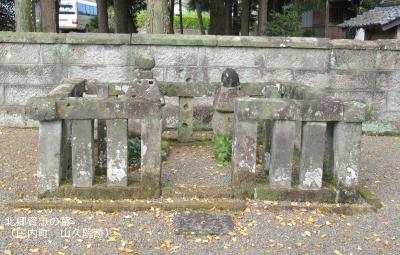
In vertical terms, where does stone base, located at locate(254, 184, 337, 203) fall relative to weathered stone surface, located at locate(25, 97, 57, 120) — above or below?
below

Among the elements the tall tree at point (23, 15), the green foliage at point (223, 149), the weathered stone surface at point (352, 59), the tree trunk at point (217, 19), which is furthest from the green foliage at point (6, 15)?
the green foliage at point (223, 149)

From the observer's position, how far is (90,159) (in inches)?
182

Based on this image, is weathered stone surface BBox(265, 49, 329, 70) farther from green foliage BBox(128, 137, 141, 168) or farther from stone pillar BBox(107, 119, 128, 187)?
stone pillar BBox(107, 119, 128, 187)

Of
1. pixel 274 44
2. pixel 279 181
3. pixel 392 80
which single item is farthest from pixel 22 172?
pixel 392 80

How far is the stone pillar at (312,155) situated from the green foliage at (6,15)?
1708 cm

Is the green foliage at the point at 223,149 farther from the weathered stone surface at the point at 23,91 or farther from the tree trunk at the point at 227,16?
the tree trunk at the point at 227,16

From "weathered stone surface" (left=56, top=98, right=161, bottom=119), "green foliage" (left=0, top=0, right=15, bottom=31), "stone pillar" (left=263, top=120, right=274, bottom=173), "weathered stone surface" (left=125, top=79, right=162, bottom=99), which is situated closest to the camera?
"weathered stone surface" (left=56, top=98, right=161, bottom=119)

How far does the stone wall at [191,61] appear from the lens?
8.03 meters

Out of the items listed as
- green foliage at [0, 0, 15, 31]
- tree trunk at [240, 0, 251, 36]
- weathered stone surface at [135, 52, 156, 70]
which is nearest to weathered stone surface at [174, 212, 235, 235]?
weathered stone surface at [135, 52, 156, 70]

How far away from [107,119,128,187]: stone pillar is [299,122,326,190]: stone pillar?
1696 mm

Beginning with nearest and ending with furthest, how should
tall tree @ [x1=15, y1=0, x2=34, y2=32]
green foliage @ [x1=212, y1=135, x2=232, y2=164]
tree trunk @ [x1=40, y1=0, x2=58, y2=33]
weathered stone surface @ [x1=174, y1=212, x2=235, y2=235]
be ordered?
weathered stone surface @ [x1=174, y1=212, x2=235, y2=235] < green foliage @ [x1=212, y1=135, x2=232, y2=164] < tall tree @ [x1=15, y1=0, x2=34, y2=32] < tree trunk @ [x1=40, y1=0, x2=58, y2=33]

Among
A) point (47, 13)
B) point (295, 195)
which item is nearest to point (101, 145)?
point (295, 195)

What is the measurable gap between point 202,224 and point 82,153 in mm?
1328

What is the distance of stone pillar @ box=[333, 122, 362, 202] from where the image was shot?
4672 millimetres
